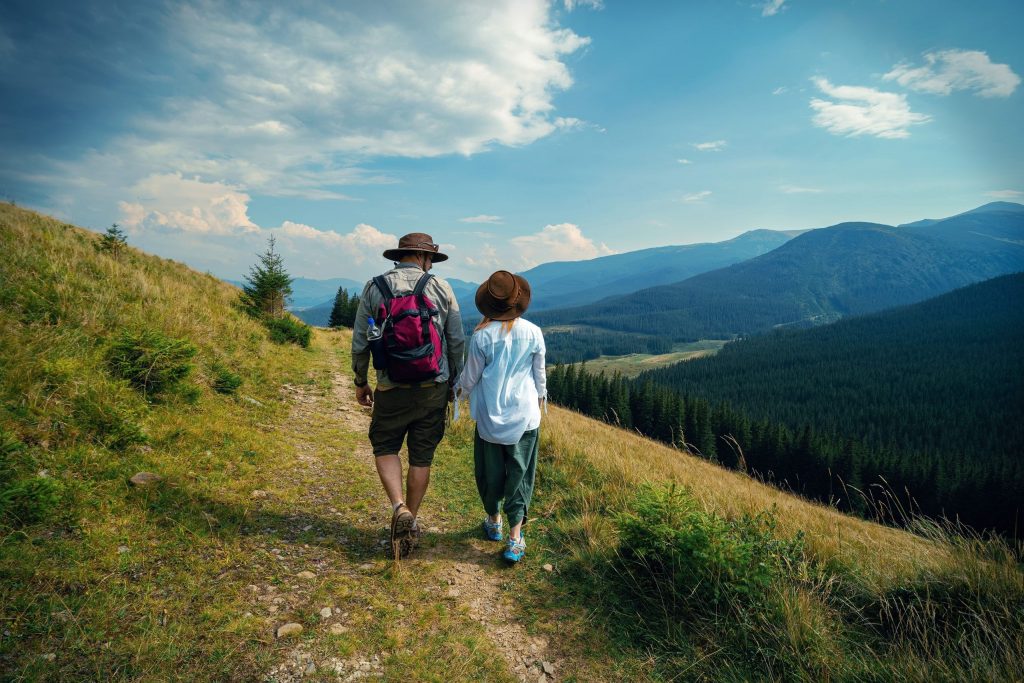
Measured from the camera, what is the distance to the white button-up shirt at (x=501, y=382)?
4.24m

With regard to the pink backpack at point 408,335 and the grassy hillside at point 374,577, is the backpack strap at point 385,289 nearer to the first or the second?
the pink backpack at point 408,335

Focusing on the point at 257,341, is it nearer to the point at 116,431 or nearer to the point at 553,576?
the point at 116,431

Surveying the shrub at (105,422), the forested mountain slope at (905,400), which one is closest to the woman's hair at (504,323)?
the shrub at (105,422)

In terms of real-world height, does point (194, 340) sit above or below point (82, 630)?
above

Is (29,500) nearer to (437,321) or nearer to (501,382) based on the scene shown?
(437,321)

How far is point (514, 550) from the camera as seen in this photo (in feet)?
14.2

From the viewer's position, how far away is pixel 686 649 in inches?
128

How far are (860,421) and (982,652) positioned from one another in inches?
5428

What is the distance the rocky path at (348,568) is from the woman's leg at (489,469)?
628mm

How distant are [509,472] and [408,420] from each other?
1134 mm

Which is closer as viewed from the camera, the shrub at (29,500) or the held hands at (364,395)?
the shrub at (29,500)

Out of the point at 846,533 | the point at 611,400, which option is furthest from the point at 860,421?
the point at 846,533

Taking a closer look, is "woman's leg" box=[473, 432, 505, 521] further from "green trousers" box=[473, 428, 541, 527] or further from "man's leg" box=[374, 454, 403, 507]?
"man's leg" box=[374, 454, 403, 507]

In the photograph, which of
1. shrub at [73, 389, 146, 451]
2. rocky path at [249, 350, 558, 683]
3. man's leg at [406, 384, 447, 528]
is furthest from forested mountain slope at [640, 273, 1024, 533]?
shrub at [73, 389, 146, 451]
